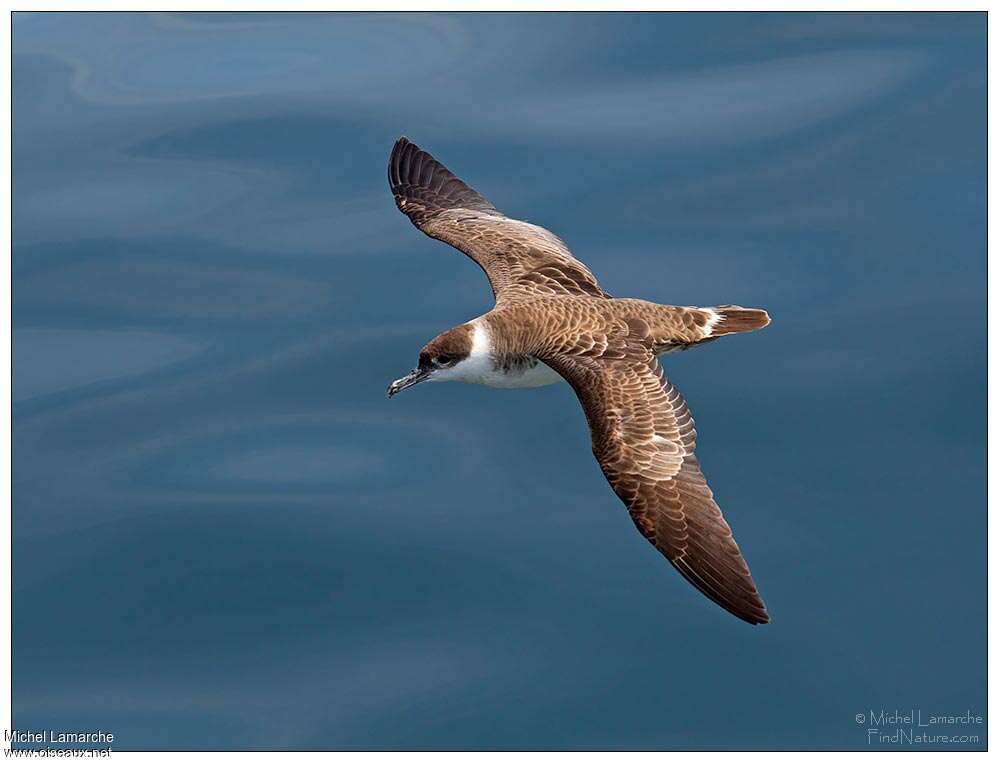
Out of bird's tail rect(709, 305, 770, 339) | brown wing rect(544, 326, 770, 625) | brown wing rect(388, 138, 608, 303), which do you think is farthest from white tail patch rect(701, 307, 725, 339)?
brown wing rect(388, 138, 608, 303)

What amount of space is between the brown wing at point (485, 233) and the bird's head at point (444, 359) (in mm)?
731

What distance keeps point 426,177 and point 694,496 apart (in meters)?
4.33

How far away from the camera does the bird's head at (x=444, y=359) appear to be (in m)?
10.2

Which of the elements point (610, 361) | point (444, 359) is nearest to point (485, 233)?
point (444, 359)

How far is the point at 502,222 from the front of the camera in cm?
1212

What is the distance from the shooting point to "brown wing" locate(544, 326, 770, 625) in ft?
29.4

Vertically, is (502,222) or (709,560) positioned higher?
(502,222)

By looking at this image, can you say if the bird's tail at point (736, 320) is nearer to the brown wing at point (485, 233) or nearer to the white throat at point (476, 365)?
the brown wing at point (485, 233)

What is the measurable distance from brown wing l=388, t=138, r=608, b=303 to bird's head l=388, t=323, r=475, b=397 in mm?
731

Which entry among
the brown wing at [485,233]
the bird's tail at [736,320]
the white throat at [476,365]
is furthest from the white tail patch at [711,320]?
the white throat at [476,365]

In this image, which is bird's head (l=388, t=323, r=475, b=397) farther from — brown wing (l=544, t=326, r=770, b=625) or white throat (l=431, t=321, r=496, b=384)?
brown wing (l=544, t=326, r=770, b=625)

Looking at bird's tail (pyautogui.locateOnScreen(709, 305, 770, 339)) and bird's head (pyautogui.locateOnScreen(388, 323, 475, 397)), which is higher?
bird's tail (pyautogui.locateOnScreen(709, 305, 770, 339))
